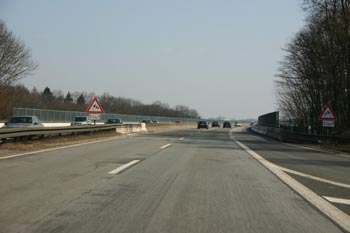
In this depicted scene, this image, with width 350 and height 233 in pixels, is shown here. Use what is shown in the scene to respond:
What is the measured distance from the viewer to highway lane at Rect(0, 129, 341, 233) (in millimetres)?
6586

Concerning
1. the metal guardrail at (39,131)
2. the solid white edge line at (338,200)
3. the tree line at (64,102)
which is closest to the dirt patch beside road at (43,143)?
the metal guardrail at (39,131)

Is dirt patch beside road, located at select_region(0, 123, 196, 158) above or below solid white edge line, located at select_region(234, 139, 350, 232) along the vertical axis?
above

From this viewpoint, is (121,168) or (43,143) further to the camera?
(43,143)

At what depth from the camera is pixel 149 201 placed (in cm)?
835

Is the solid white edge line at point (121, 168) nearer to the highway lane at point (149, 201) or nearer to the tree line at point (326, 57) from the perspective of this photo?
the highway lane at point (149, 201)

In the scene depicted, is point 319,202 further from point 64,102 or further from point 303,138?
point 64,102

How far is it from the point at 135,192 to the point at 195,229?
3.12 metres

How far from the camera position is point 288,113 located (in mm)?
78125

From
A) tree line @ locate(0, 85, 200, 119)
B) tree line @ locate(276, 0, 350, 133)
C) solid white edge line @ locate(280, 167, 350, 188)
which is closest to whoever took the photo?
solid white edge line @ locate(280, 167, 350, 188)

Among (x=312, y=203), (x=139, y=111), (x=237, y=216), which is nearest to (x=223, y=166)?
(x=312, y=203)

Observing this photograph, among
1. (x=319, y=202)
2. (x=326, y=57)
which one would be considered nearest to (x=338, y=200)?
(x=319, y=202)

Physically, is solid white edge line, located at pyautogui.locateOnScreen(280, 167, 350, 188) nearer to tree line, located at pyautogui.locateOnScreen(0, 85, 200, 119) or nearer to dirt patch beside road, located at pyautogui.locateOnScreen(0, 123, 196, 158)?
dirt patch beside road, located at pyautogui.locateOnScreen(0, 123, 196, 158)

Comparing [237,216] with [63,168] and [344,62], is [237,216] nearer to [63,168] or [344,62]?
[63,168]

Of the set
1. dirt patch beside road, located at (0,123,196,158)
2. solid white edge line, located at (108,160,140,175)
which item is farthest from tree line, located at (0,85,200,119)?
solid white edge line, located at (108,160,140,175)
